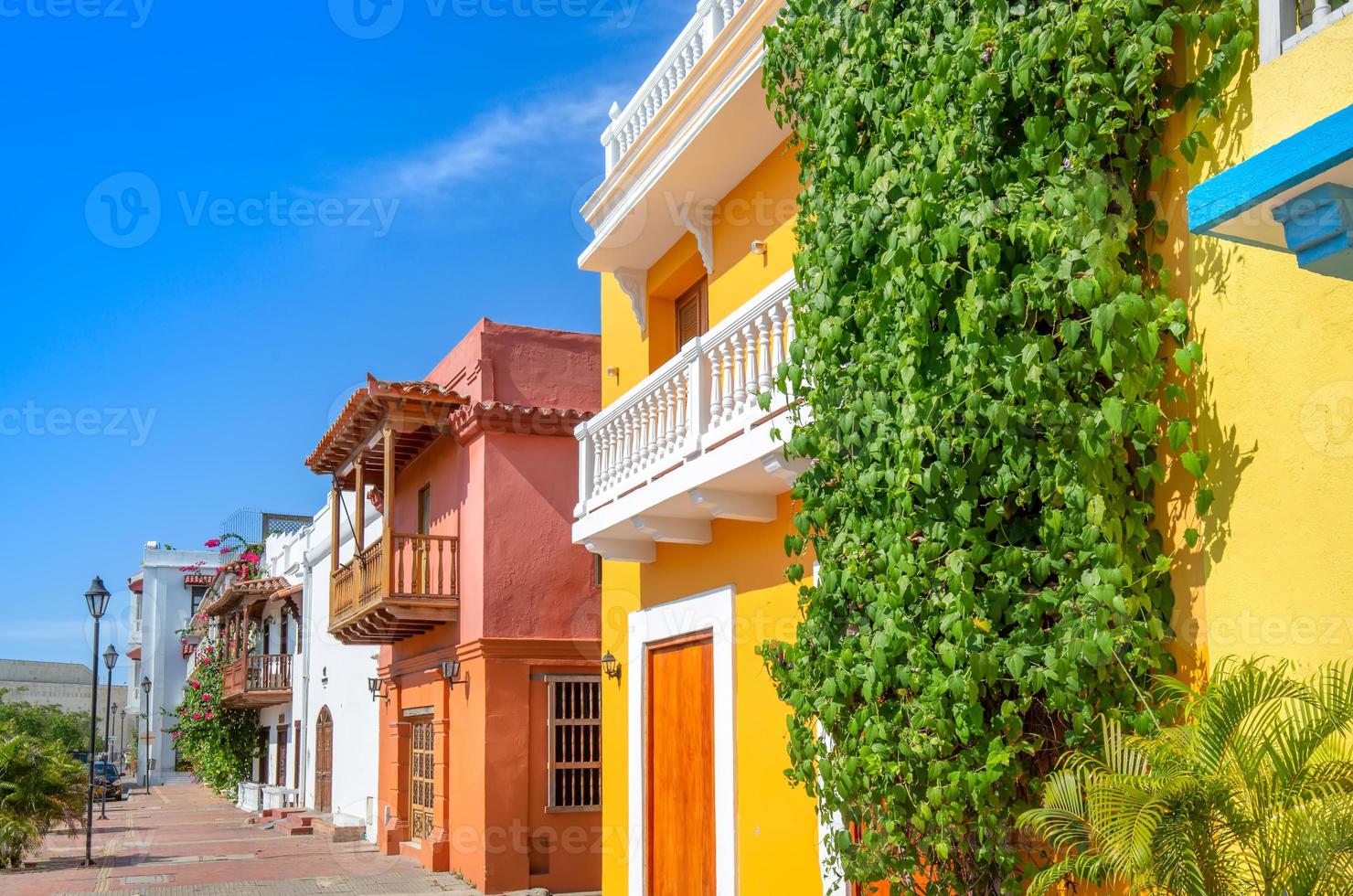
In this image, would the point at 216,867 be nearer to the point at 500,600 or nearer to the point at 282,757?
the point at 500,600

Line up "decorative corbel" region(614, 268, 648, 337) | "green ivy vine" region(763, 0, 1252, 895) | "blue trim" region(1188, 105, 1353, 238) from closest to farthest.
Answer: "blue trim" region(1188, 105, 1353, 238)
"green ivy vine" region(763, 0, 1252, 895)
"decorative corbel" region(614, 268, 648, 337)

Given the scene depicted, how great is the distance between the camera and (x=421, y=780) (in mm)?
19297

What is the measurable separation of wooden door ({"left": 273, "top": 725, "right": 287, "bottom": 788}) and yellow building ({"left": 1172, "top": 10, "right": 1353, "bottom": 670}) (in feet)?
103

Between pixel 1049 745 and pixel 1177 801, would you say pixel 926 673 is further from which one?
pixel 1177 801

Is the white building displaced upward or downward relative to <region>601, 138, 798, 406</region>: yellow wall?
downward

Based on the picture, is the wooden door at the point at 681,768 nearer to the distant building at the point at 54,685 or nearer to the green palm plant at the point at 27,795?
the green palm plant at the point at 27,795

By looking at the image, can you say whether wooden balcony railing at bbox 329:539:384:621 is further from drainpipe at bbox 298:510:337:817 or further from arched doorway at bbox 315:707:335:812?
drainpipe at bbox 298:510:337:817

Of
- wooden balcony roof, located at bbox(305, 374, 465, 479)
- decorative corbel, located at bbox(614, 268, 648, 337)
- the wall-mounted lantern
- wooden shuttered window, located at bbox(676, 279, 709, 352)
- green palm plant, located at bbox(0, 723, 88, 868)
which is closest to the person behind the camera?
wooden shuttered window, located at bbox(676, 279, 709, 352)

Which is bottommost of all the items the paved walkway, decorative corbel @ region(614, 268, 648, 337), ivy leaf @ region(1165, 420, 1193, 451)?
the paved walkway

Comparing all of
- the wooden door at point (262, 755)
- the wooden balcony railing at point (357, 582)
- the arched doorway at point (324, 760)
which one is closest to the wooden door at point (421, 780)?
the wooden balcony railing at point (357, 582)

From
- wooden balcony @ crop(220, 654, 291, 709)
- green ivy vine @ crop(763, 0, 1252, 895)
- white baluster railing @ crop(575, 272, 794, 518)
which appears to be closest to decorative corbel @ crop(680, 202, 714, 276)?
white baluster railing @ crop(575, 272, 794, 518)

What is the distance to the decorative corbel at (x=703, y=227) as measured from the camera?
35.2 feet

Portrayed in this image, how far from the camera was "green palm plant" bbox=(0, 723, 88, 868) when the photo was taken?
1894cm

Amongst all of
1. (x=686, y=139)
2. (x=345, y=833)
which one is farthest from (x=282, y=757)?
(x=686, y=139)
